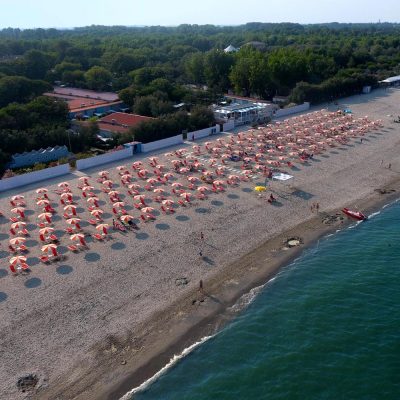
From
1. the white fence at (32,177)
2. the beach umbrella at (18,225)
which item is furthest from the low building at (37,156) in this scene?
the beach umbrella at (18,225)

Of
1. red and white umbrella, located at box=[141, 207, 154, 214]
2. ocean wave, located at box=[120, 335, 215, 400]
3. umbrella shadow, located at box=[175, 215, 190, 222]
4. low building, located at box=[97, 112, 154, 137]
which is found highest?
low building, located at box=[97, 112, 154, 137]

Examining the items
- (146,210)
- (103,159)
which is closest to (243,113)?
(103,159)

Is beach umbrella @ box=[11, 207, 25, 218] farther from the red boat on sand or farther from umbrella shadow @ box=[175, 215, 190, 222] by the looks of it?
the red boat on sand

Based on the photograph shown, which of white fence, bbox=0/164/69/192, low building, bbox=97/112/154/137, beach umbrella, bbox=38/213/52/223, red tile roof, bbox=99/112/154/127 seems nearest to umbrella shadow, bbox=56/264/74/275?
beach umbrella, bbox=38/213/52/223

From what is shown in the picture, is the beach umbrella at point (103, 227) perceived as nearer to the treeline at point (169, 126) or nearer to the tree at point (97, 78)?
the treeline at point (169, 126)

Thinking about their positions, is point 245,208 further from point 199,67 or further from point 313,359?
point 199,67

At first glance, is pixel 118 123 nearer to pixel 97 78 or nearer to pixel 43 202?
pixel 43 202
